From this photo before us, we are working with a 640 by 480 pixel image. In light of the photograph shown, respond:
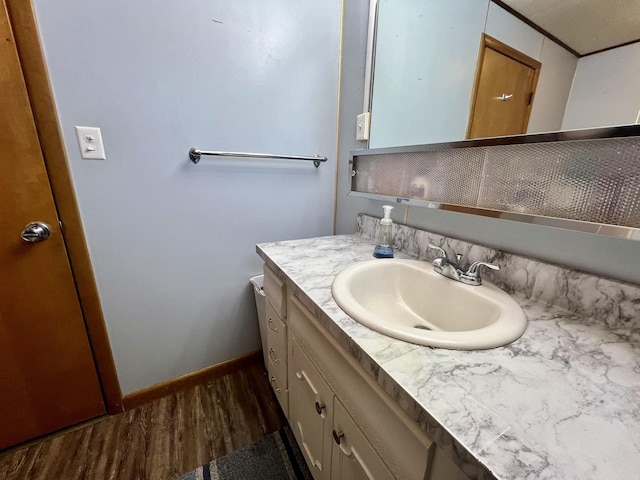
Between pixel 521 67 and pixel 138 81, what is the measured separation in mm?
1252

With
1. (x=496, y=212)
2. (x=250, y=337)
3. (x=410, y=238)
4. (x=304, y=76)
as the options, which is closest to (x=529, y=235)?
(x=496, y=212)

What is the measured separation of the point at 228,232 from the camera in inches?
49.2

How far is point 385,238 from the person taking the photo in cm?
102

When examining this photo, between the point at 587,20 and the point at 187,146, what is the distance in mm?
1271

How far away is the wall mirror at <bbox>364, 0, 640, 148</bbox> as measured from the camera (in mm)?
575

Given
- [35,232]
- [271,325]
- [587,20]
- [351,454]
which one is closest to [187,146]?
[35,232]

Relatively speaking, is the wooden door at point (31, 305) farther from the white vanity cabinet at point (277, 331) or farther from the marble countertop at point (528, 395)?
the marble countertop at point (528, 395)

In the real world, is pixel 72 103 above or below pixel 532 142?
above

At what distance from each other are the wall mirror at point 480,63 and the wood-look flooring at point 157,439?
1381mm

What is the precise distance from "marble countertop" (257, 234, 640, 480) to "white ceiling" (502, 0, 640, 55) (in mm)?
621

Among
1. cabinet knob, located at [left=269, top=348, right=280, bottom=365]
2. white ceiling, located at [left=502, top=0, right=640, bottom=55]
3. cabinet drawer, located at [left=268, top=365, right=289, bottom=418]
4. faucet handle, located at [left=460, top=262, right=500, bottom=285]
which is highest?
white ceiling, located at [left=502, top=0, right=640, bottom=55]

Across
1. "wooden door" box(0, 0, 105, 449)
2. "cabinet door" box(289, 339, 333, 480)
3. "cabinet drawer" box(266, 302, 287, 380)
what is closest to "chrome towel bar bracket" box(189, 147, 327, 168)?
"wooden door" box(0, 0, 105, 449)

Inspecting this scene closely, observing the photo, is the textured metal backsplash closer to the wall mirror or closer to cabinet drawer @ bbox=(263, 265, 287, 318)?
the wall mirror

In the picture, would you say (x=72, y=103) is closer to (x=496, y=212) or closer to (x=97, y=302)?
(x=97, y=302)
